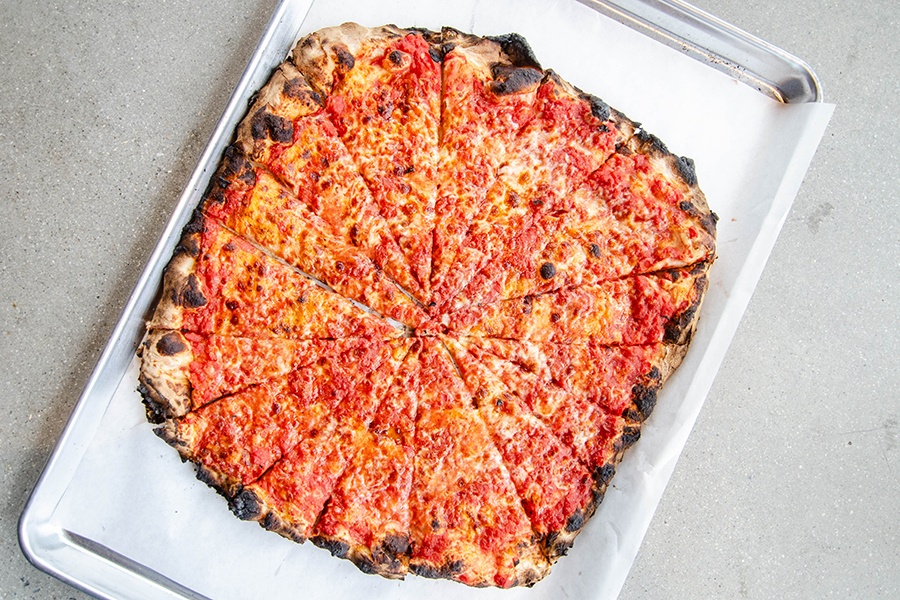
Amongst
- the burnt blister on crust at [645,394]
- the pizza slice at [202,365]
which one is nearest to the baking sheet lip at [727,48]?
the burnt blister on crust at [645,394]

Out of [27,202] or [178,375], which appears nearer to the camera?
[178,375]

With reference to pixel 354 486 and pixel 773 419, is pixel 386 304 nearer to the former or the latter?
pixel 354 486

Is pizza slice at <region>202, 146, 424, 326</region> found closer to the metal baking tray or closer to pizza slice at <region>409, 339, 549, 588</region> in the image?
the metal baking tray

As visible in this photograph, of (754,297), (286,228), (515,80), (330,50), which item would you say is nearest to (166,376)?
(286,228)

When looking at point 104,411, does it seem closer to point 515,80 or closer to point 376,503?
point 376,503

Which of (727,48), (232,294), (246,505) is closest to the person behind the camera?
(246,505)

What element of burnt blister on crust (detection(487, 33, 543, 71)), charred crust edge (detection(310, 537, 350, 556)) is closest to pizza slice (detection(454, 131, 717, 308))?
burnt blister on crust (detection(487, 33, 543, 71))

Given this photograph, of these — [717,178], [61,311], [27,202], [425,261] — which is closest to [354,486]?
[425,261]

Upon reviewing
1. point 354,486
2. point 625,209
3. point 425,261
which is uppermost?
point 625,209
